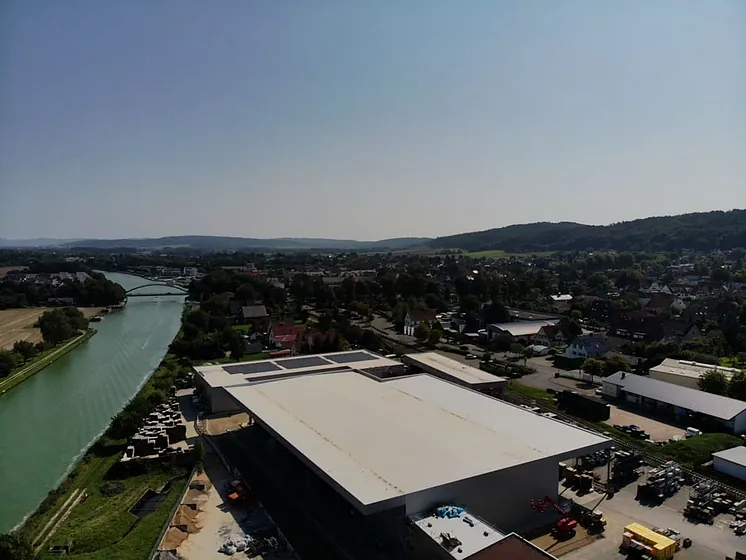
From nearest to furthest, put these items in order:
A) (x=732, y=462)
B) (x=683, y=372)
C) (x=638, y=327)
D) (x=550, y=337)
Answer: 1. (x=732, y=462)
2. (x=683, y=372)
3. (x=638, y=327)
4. (x=550, y=337)

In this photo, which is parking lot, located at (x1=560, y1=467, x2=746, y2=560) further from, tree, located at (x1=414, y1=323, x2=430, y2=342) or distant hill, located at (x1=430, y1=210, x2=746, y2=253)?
distant hill, located at (x1=430, y1=210, x2=746, y2=253)

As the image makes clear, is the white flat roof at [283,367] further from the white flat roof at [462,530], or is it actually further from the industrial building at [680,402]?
the white flat roof at [462,530]

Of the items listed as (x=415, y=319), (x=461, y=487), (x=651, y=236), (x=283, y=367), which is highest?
(x=651, y=236)

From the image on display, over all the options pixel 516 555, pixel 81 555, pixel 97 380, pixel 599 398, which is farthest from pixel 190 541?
pixel 97 380

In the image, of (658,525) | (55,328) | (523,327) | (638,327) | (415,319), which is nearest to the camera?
(658,525)

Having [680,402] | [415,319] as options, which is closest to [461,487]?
[680,402]

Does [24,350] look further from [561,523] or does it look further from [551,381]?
[561,523]

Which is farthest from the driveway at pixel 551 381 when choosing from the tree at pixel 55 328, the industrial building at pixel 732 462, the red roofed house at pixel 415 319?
the tree at pixel 55 328
